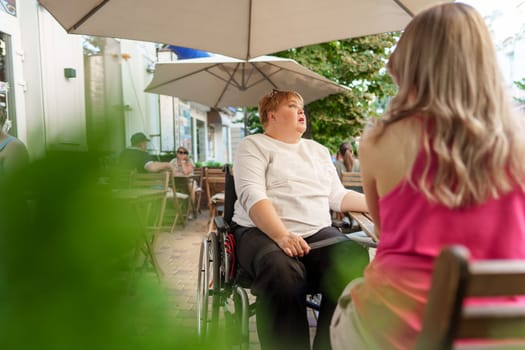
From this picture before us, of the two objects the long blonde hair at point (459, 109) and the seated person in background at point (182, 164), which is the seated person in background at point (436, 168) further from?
the seated person in background at point (182, 164)

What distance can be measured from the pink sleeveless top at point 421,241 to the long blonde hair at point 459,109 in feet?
0.11

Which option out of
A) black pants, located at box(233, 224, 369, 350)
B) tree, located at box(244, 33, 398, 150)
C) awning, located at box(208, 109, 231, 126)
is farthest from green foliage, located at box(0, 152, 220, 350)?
awning, located at box(208, 109, 231, 126)

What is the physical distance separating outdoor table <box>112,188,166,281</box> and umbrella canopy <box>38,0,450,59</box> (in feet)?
9.12

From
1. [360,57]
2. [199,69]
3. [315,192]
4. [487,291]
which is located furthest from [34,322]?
[360,57]

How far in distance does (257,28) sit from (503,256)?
8.71ft

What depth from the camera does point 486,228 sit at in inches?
42.2

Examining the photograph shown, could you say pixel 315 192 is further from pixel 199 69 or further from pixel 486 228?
pixel 199 69

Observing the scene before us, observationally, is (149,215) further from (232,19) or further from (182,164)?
(182,164)

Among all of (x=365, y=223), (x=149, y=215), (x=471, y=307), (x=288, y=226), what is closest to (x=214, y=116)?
(x=288, y=226)

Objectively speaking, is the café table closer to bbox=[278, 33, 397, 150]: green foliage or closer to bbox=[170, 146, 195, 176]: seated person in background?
bbox=[170, 146, 195, 176]: seated person in background

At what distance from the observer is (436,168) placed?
1.10 metres

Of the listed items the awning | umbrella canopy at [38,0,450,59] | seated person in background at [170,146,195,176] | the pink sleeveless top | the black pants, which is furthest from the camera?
the awning

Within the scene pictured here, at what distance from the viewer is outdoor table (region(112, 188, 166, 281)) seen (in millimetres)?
317

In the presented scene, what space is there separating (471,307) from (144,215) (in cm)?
73
